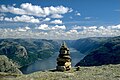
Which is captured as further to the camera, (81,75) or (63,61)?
(63,61)

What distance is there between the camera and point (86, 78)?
45.6 meters

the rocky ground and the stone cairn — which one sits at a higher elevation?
the stone cairn

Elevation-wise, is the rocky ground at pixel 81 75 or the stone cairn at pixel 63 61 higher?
the stone cairn at pixel 63 61

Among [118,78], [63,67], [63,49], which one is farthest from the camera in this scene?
[63,49]

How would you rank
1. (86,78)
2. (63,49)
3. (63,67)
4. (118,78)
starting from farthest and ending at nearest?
(63,49)
(63,67)
(86,78)
(118,78)

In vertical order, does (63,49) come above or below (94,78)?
A: above

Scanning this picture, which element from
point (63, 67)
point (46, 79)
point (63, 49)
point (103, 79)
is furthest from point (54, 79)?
point (63, 49)

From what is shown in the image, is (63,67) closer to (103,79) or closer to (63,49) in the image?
(63,49)

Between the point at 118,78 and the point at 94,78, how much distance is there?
4262 mm

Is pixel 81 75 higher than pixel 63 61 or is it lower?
lower

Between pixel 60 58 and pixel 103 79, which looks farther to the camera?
pixel 60 58

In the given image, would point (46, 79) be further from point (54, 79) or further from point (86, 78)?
point (86, 78)

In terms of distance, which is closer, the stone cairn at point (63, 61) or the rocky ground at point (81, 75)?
the rocky ground at point (81, 75)

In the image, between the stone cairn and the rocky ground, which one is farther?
the stone cairn
